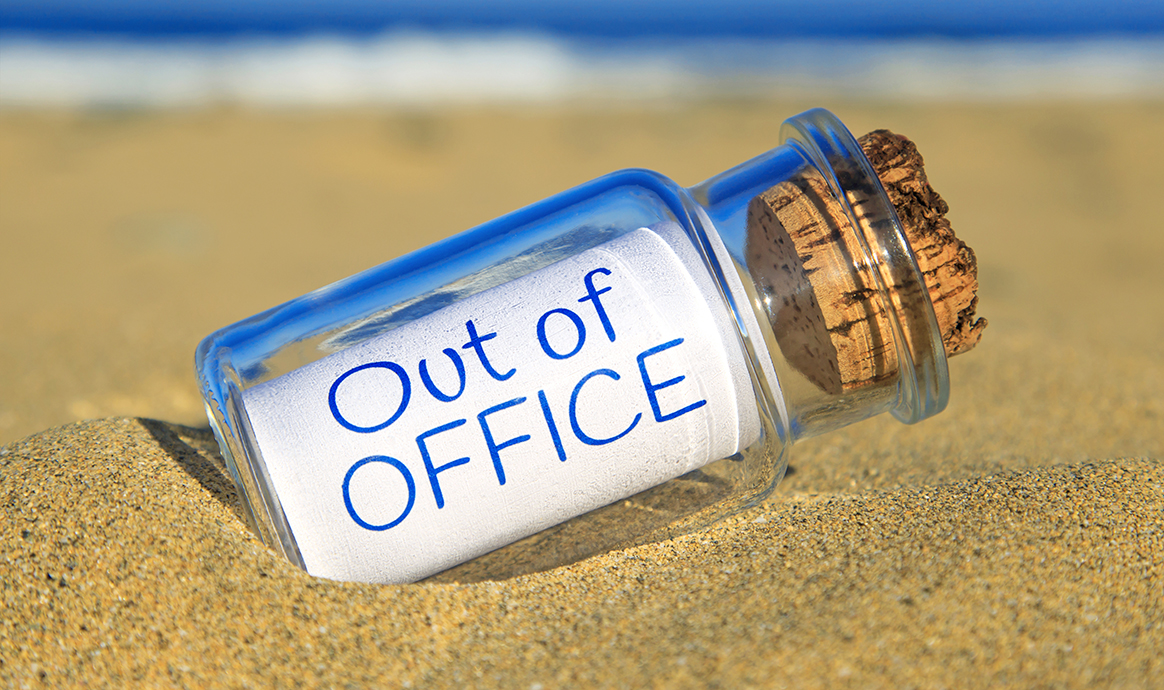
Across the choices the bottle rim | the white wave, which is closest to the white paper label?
the bottle rim

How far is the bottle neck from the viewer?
1038mm

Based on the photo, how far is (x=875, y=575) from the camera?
38.6 inches

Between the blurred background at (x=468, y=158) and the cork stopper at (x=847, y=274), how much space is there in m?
0.55

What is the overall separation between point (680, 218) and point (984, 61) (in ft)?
20.0

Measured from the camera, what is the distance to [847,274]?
1042 mm

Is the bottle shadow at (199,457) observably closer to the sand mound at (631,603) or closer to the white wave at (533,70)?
the sand mound at (631,603)

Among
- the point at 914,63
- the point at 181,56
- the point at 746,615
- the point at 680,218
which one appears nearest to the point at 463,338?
the point at 680,218

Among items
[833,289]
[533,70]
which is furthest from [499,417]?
[533,70]

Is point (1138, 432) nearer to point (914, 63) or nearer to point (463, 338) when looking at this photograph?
point (463, 338)

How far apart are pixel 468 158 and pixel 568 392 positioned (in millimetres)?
3522

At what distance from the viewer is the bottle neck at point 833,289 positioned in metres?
1.04

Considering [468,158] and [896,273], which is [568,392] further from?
[468,158]

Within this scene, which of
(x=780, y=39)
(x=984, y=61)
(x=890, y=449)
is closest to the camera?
(x=890, y=449)

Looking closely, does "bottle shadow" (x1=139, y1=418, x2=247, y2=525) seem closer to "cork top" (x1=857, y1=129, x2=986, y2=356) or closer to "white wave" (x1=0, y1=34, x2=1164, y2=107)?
"cork top" (x1=857, y1=129, x2=986, y2=356)
